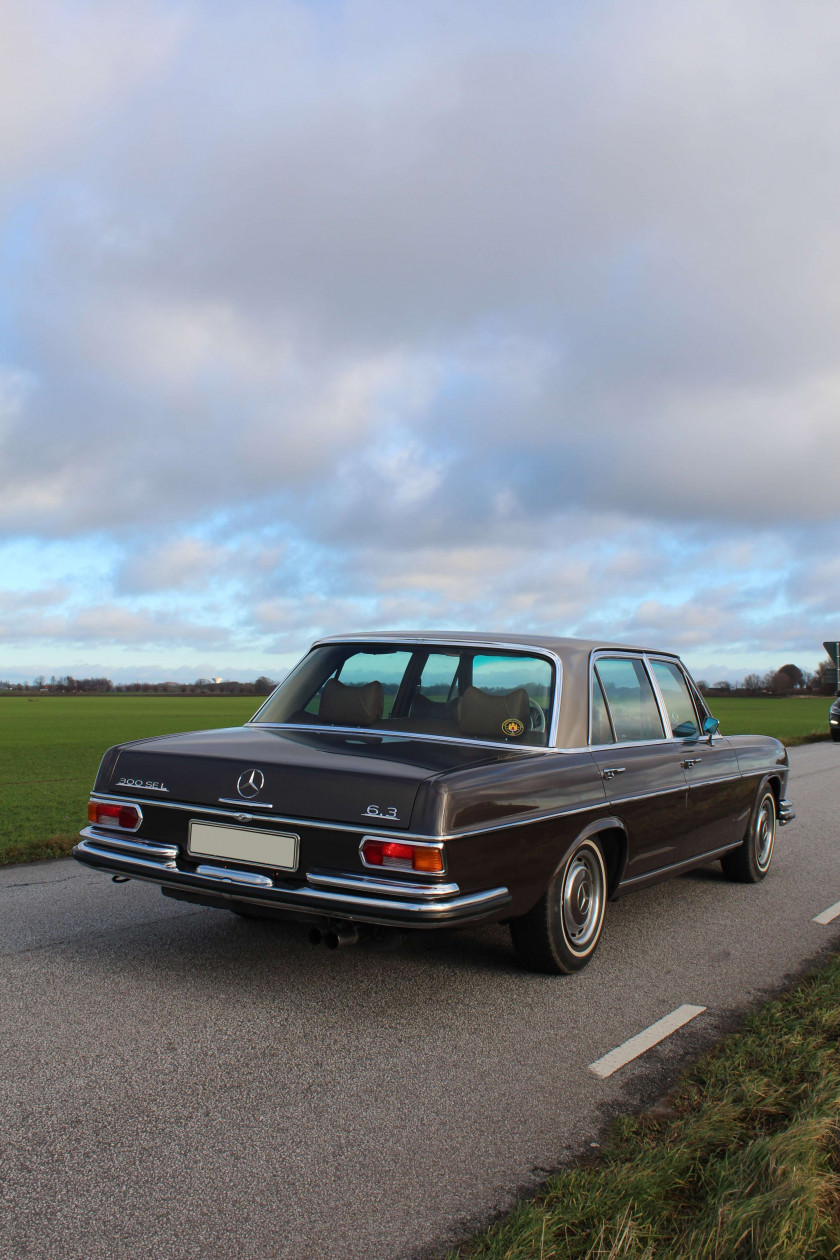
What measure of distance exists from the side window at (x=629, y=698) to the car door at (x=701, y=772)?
0.68 feet

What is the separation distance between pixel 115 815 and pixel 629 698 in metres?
2.93

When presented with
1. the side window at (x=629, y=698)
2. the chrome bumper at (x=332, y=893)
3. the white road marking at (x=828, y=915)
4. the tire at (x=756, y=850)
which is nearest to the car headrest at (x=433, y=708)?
the side window at (x=629, y=698)

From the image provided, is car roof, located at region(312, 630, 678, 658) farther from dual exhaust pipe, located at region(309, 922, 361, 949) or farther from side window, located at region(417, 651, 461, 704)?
dual exhaust pipe, located at region(309, 922, 361, 949)

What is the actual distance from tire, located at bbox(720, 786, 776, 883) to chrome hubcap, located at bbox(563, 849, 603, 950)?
91.6 inches

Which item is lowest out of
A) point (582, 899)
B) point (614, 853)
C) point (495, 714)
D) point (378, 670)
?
point (582, 899)

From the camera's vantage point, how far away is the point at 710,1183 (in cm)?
268

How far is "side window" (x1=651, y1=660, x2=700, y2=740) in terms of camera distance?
20.6ft

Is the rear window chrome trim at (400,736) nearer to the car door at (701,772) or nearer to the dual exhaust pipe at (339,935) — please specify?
the dual exhaust pipe at (339,935)

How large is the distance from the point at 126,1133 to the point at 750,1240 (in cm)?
180

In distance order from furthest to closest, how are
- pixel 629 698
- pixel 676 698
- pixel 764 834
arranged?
pixel 764 834 → pixel 676 698 → pixel 629 698

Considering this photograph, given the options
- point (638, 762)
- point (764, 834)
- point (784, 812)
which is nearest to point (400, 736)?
point (638, 762)

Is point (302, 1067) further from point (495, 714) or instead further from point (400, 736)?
point (495, 714)

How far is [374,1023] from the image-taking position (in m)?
4.04

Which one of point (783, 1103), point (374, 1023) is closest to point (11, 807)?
point (374, 1023)
